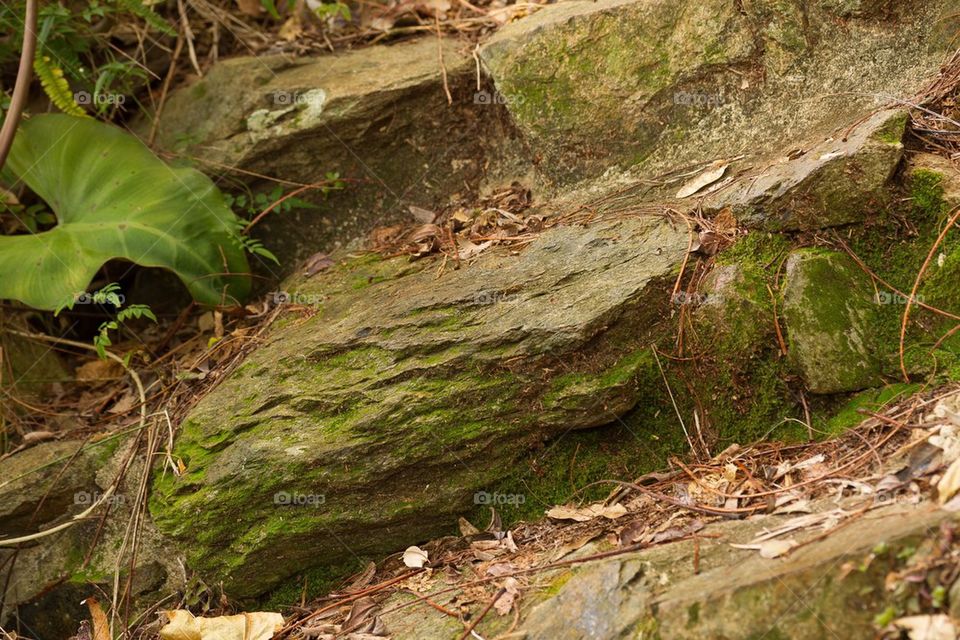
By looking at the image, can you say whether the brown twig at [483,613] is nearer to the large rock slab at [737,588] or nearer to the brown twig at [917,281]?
the large rock slab at [737,588]

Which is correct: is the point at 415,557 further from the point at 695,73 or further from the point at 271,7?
the point at 271,7

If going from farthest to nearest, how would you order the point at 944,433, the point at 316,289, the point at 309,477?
the point at 316,289
the point at 309,477
the point at 944,433

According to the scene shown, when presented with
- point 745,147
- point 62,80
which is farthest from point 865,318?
point 62,80

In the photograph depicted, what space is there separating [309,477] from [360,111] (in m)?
2.00

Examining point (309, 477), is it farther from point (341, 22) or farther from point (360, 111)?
point (341, 22)

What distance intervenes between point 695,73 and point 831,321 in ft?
4.44

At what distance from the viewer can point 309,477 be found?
10.0ft

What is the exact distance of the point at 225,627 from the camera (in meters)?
2.98

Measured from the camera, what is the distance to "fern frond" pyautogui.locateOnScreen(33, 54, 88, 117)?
4.07 m

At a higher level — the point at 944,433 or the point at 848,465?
the point at 944,433

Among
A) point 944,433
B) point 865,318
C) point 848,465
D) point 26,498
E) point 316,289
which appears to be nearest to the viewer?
point 944,433

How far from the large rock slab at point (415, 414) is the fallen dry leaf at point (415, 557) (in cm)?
5

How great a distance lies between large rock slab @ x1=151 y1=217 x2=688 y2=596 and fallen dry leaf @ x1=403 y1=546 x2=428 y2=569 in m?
0.05

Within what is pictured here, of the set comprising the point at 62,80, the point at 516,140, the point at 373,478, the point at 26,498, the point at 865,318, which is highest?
the point at 62,80
